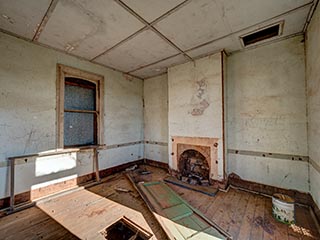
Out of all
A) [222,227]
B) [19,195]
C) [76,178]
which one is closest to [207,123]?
[222,227]

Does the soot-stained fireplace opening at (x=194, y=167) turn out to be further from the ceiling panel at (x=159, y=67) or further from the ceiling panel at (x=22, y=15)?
the ceiling panel at (x=22, y=15)

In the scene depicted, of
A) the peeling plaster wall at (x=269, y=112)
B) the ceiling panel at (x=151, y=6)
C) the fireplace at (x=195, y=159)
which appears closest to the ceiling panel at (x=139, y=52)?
the ceiling panel at (x=151, y=6)

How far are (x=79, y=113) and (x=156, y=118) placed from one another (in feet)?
6.60

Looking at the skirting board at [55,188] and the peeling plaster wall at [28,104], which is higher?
the peeling plaster wall at [28,104]

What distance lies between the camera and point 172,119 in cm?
348

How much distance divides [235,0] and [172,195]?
2858mm

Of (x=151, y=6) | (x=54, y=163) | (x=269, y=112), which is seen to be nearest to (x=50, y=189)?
(x=54, y=163)

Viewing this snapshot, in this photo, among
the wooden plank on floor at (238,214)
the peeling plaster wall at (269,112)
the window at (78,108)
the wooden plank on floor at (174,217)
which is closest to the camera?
the wooden plank on floor at (174,217)

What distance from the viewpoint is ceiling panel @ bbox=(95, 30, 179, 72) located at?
2.39m

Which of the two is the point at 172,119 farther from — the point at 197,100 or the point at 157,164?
the point at 157,164

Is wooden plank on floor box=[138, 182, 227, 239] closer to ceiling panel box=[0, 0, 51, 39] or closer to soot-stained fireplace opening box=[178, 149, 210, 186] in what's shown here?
soot-stained fireplace opening box=[178, 149, 210, 186]

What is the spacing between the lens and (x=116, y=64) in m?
3.37

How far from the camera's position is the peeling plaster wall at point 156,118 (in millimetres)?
4047

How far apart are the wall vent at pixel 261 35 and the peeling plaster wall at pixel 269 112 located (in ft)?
0.70
